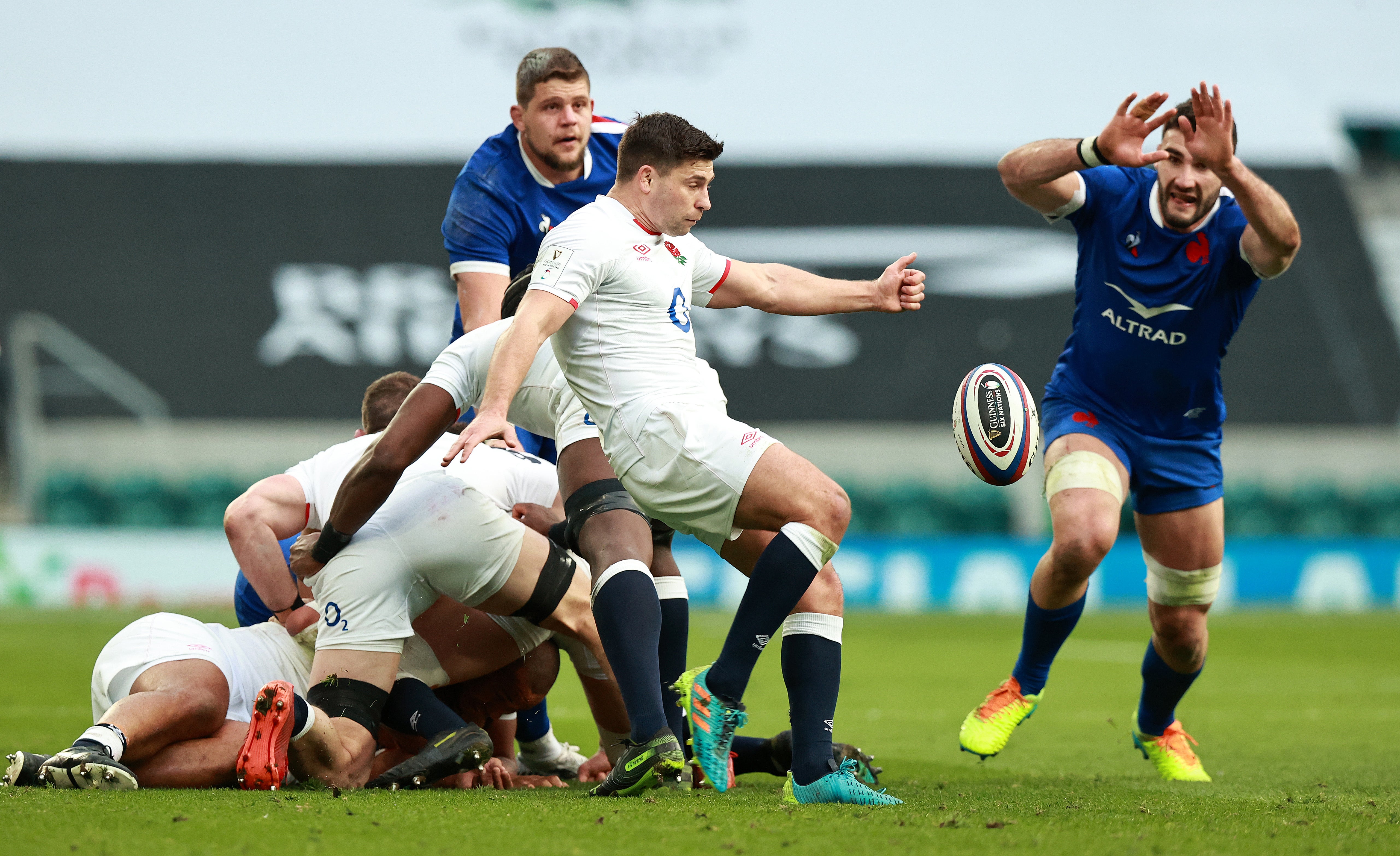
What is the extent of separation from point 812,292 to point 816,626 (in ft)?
3.95

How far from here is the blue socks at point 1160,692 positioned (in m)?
5.51

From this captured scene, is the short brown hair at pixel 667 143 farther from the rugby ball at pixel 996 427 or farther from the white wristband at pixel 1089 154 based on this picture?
the white wristband at pixel 1089 154

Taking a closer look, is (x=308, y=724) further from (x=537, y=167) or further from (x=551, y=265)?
(x=537, y=167)

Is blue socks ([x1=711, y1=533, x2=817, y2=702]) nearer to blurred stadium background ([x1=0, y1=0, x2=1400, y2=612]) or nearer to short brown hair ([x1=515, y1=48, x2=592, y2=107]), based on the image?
short brown hair ([x1=515, y1=48, x2=592, y2=107])

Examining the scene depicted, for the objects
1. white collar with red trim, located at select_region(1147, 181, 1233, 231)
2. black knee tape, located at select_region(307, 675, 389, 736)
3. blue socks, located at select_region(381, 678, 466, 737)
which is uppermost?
white collar with red trim, located at select_region(1147, 181, 1233, 231)

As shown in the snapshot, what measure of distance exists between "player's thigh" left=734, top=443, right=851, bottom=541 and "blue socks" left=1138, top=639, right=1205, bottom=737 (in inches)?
84.4

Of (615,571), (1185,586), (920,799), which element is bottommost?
(920,799)

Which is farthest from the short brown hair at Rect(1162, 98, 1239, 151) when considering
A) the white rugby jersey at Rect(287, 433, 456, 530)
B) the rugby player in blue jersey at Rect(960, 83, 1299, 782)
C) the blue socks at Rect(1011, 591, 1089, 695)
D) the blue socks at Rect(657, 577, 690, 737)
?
the white rugby jersey at Rect(287, 433, 456, 530)

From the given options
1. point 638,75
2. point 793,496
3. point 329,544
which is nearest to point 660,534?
point 793,496

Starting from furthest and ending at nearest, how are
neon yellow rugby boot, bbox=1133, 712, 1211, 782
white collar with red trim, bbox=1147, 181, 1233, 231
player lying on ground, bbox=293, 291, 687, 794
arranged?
white collar with red trim, bbox=1147, 181, 1233, 231
neon yellow rugby boot, bbox=1133, 712, 1211, 782
player lying on ground, bbox=293, 291, 687, 794

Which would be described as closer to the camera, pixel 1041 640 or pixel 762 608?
pixel 762 608

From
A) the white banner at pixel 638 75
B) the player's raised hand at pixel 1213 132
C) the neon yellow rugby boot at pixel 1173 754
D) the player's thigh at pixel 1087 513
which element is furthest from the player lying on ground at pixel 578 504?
the white banner at pixel 638 75

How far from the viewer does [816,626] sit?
4070mm

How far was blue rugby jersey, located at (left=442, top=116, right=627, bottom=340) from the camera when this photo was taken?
236 inches
